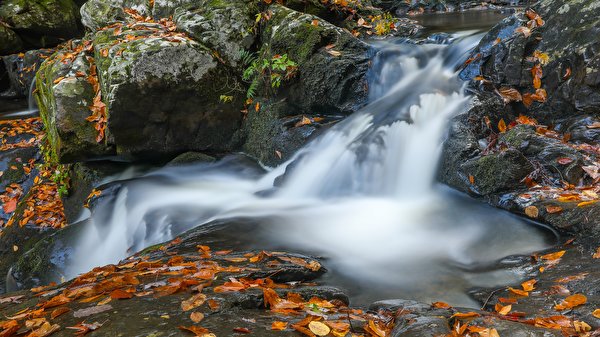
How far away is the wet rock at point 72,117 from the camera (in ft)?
22.4

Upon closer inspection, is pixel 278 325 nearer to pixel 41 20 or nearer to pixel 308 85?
pixel 308 85

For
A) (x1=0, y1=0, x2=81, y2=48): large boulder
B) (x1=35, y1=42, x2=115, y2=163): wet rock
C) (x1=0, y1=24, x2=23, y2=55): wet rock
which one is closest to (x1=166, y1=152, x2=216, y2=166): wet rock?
(x1=35, y1=42, x2=115, y2=163): wet rock

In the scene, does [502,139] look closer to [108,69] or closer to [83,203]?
[108,69]

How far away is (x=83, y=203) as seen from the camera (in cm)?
720

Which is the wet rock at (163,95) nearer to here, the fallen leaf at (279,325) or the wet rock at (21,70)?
the fallen leaf at (279,325)

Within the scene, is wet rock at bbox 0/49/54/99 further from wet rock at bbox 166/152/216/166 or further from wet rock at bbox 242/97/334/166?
wet rock at bbox 242/97/334/166

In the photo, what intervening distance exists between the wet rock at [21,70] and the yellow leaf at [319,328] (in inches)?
587

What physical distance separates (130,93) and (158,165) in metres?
1.42

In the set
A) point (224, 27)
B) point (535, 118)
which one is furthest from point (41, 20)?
point (535, 118)

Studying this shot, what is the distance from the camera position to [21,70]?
1438cm

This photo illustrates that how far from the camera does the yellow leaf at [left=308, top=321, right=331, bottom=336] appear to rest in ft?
7.32

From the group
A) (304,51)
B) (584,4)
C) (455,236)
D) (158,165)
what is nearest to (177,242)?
(455,236)

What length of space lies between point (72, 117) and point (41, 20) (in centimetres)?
1085

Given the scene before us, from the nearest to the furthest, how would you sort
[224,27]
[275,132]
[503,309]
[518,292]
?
[503,309]
[518,292]
[275,132]
[224,27]
